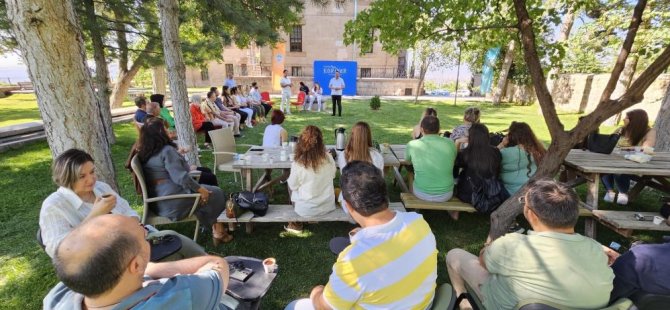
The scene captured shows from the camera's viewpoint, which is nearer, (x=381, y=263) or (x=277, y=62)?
(x=381, y=263)

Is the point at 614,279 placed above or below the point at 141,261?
below

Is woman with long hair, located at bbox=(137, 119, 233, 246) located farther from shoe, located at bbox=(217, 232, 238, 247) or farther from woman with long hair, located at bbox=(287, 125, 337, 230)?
woman with long hair, located at bbox=(287, 125, 337, 230)

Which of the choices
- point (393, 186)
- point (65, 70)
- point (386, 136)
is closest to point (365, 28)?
point (393, 186)

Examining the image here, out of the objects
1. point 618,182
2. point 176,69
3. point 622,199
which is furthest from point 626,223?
point 176,69

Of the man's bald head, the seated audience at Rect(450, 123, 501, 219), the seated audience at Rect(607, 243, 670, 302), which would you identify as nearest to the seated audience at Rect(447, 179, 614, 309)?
the seated audience at Rect(607, 243, 670, 302)

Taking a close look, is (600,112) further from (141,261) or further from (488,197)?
(141,261)

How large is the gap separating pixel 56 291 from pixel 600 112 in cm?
374

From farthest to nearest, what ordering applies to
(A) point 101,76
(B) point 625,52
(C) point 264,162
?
(A) point 101,76 → (C) point 264,162 → (B) point 625,52

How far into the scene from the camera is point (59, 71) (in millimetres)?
Answer: 2514

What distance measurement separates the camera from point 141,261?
1.21m

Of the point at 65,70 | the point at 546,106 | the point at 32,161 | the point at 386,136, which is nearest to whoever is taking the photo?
the point at 65,70

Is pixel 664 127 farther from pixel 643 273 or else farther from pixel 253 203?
pixel 253 203

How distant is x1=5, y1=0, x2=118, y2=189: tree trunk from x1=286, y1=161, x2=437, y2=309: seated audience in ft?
8.22

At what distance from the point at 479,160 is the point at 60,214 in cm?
361
